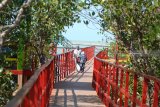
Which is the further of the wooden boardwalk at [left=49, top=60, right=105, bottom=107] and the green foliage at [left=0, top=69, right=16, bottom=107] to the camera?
the wooden boardwalk at [left=49, top=60, right=105, bottom=107]

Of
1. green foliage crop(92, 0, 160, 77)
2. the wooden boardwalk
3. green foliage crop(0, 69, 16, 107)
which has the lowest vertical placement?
the wooden boardwalk

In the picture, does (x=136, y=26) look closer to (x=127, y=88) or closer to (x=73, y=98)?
(x=127, y=88)

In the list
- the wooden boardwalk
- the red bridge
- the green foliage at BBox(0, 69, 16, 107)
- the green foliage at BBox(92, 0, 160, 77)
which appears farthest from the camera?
the wooden boardwalk

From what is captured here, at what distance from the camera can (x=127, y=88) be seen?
26.8ft

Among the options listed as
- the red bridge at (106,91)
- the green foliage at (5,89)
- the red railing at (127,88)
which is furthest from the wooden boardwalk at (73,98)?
the green foliage at (5,89)

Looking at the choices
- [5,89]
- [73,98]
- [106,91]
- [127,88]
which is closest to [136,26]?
[127,88]

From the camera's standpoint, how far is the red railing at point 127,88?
21.6ft

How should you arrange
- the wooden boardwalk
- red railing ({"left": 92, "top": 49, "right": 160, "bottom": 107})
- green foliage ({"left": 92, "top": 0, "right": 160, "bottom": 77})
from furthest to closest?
the wooden boardwalk, green foliage ({"left": 92, "top": 0, "right": 160, "bottom": 77}), red railing ({"left": 92, "top": 49, "right": 160, "bottom": 107})

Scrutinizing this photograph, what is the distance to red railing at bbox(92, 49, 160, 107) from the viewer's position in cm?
657

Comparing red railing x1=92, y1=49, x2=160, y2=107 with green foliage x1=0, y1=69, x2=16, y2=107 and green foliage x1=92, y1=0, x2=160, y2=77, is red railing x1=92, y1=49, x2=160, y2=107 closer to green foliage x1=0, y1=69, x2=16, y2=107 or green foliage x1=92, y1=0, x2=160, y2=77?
green foliage x1=92, y1=0, x2=160, y2=77

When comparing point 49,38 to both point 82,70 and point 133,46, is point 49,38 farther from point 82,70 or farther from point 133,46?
point 82,70

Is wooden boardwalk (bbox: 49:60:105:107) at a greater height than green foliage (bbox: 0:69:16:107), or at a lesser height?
lesser

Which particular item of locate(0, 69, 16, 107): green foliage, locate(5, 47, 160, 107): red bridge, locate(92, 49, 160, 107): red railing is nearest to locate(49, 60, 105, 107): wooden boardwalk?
locate(5, 47, 160, 107): red bridge

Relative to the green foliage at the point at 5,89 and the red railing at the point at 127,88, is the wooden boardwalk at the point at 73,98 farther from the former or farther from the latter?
the green foliage at the point at 5,89
